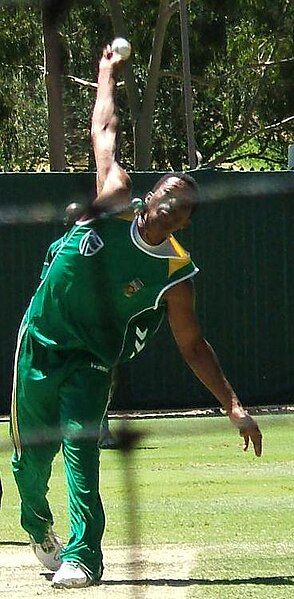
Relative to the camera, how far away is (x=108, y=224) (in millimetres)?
4289

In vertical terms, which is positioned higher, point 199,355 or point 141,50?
point 141,50

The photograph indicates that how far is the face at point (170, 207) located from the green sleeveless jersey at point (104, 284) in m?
0.07

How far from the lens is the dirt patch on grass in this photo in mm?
4453

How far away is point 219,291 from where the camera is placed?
987 centimetres

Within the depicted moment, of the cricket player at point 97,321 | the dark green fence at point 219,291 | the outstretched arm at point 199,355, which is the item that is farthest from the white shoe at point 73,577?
the dark green fence at point 219,291

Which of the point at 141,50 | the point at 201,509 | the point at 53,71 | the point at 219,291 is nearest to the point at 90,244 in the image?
the point at 53,71

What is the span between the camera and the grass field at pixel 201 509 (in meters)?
4.70

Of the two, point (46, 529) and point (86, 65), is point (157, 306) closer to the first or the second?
point (46, 529)

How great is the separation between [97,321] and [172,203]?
416 mm

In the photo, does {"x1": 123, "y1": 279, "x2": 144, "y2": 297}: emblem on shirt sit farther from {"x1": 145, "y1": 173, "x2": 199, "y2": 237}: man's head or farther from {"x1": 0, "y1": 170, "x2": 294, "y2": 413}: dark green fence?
{"x1": 0, "y1": 170, "x2": 294, "y2": 413}: dark green fence

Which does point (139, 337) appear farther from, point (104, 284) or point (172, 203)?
point (172, 203)

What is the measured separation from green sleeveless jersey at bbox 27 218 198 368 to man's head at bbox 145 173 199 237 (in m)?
0.07

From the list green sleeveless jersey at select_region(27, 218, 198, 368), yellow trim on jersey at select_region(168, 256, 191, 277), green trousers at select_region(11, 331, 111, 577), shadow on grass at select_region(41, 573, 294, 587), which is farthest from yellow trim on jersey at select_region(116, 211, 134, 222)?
shadow on grass at select_region(41, 573, 294, 587)

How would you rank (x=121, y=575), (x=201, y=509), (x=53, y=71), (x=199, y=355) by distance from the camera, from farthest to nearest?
(x=201, y=509), (x=121, y=575), (x=199, y=355), (x=53, y=71)
